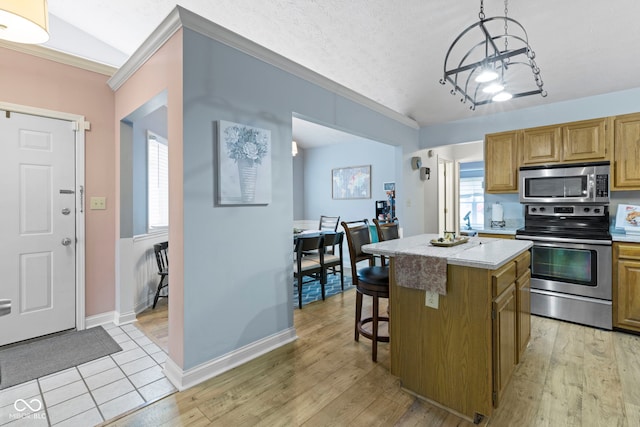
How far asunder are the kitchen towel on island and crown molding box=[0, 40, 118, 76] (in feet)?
11.3

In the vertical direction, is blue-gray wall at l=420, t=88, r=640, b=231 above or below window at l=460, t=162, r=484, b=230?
above

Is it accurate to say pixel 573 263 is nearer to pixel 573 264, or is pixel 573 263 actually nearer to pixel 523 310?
pixel 573 264

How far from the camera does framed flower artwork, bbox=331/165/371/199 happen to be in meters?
5.70

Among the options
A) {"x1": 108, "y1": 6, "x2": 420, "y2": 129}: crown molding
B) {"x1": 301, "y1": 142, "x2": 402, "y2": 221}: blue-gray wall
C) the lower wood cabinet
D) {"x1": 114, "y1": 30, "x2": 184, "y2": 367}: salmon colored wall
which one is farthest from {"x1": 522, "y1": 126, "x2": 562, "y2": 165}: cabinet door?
{"x1": 114, "y1": 30, "x2": 184, "y2": 367}: salmon colored wall

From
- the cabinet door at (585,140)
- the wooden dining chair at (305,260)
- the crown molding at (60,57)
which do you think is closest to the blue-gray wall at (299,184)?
the wooden dining chair at (305,260)

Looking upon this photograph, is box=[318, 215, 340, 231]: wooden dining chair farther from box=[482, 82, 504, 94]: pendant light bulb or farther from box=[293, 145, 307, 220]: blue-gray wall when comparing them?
box=[482, 82, 504, 94]: pendant light bulb

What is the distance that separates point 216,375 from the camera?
2115 mm

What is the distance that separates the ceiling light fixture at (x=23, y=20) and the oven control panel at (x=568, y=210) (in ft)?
14.6

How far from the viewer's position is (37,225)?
273cm

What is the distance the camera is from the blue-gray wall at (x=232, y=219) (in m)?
2.04

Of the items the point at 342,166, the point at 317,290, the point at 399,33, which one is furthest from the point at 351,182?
the point at 399,33

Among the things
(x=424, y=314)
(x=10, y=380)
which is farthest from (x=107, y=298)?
(x=424, y=314)

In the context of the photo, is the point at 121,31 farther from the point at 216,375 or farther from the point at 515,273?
the point at 515,273

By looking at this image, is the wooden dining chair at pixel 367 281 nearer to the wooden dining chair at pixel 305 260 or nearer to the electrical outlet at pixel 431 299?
the electrical outlet at pixel 431 299
